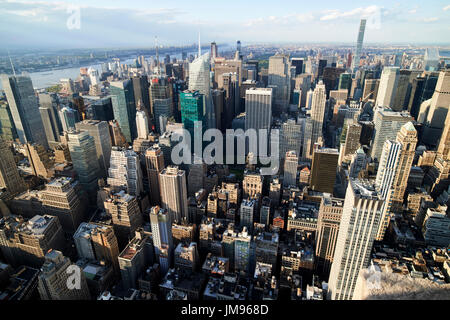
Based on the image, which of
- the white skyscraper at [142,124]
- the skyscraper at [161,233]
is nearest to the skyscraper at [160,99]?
the white skyscraper at [142,124]

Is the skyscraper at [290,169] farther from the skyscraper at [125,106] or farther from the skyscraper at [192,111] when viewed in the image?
the skyscraper at [125,106]

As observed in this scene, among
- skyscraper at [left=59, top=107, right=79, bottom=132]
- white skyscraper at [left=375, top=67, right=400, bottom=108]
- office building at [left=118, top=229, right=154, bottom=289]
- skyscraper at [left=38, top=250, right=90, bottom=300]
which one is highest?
white skyscraper at [left=375, top=67, right=400, bottom=108]

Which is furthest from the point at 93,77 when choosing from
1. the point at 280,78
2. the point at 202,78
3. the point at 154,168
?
the point at 154,168

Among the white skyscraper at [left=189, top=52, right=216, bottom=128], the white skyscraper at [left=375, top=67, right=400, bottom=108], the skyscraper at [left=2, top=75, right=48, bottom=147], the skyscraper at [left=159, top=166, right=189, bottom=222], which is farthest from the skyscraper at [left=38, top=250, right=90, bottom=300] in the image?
the white skyscraper at [left=375, top=67, right=400, bottom=108]

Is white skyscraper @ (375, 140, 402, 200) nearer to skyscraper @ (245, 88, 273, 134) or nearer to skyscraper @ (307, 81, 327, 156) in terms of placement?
skyscraper @ (307, 81, 327, 156)

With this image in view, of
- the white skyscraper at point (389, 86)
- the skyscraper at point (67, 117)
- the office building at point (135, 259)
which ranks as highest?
the white skyscraper at point (389, 86)

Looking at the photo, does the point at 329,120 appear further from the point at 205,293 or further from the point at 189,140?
the point at 205,293
